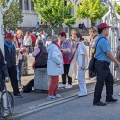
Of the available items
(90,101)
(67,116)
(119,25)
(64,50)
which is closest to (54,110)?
(67,116)

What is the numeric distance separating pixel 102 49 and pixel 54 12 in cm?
3571

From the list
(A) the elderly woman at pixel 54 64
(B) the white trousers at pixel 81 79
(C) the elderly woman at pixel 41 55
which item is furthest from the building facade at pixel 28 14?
(A) the elderly woman at pixel 54 64

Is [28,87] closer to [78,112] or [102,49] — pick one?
[78,112]

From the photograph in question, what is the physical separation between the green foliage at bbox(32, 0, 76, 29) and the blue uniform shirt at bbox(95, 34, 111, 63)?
1392 inches

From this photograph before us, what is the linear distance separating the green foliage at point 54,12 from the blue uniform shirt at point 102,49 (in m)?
35.4

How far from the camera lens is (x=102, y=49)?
29.8ft

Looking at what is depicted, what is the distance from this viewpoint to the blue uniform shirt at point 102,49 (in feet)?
29.7

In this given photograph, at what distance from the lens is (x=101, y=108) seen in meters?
9.07

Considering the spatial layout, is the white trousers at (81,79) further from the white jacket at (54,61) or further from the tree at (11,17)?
the tree at (11,17)

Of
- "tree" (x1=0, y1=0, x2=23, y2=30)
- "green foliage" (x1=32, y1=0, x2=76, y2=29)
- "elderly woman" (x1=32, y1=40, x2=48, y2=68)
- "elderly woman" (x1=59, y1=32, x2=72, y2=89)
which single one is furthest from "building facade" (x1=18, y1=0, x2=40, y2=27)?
"elderly woman" (x1=32, y1=40, x2=48, y2=68)

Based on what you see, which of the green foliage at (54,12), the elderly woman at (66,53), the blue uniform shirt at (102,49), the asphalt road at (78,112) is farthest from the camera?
the green foliage at (54,12)

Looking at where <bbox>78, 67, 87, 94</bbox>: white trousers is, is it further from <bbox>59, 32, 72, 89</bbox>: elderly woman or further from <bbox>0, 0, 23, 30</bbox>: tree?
<bbox>0, 0, 23, 30</bbox>: tree

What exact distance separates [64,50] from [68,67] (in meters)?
0.65

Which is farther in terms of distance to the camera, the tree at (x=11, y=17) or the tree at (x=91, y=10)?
the tree at (x=91, y=10)
